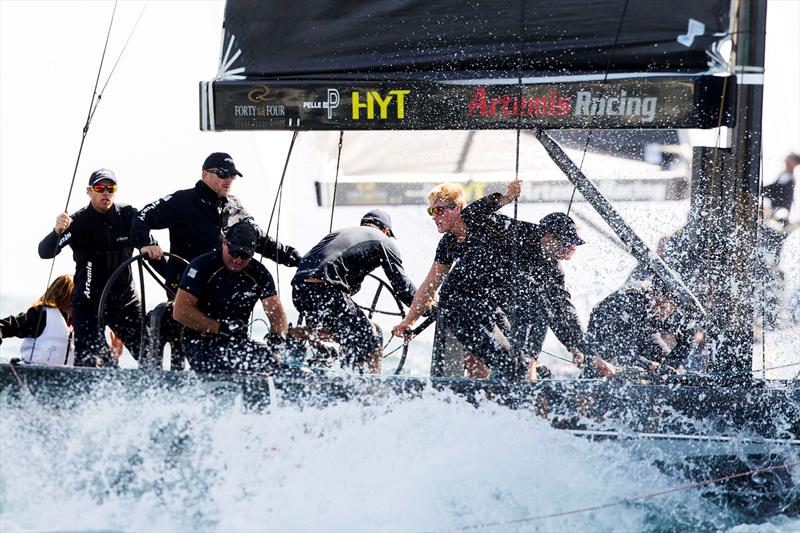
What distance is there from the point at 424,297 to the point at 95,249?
169 cm

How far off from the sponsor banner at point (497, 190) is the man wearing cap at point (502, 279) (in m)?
2.17

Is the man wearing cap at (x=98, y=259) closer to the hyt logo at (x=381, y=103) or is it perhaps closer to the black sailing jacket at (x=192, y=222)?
the black sailing jacket at (x=192, y=222)

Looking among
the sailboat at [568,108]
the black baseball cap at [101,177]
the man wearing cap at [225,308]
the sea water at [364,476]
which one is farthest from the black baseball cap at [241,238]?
the black baseball cap at [101,177]

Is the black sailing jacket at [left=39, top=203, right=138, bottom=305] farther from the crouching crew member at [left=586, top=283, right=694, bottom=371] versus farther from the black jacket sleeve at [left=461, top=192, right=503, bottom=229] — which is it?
the crouching crew member at [left=586, top=283, right=694, bottom=371]

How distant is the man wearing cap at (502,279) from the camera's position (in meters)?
4.72

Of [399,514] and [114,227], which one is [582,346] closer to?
[399,514]

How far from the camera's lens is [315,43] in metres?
4.81

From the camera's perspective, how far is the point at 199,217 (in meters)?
5.29

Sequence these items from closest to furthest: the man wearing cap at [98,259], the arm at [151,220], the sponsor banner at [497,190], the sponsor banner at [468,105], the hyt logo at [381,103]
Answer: the sponsor banner at [468,105], the hyt logo at [381,103], the arm at [151,220], the man wearing cap at [98,259], the sponsor banner at [497,190]

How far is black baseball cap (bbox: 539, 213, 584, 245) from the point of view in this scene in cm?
472

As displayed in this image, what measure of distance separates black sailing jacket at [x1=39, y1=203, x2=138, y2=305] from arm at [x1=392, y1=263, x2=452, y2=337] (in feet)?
4.79

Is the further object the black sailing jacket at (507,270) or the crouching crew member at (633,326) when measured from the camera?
the crouching crew member at (633,326)

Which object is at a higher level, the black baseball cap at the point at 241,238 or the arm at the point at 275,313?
the black baseball cap at the point at 241,238

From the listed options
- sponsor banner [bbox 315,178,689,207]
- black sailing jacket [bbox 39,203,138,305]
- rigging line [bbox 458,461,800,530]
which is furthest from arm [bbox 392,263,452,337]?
sponsor banner [bbox 315,178,689,207]
